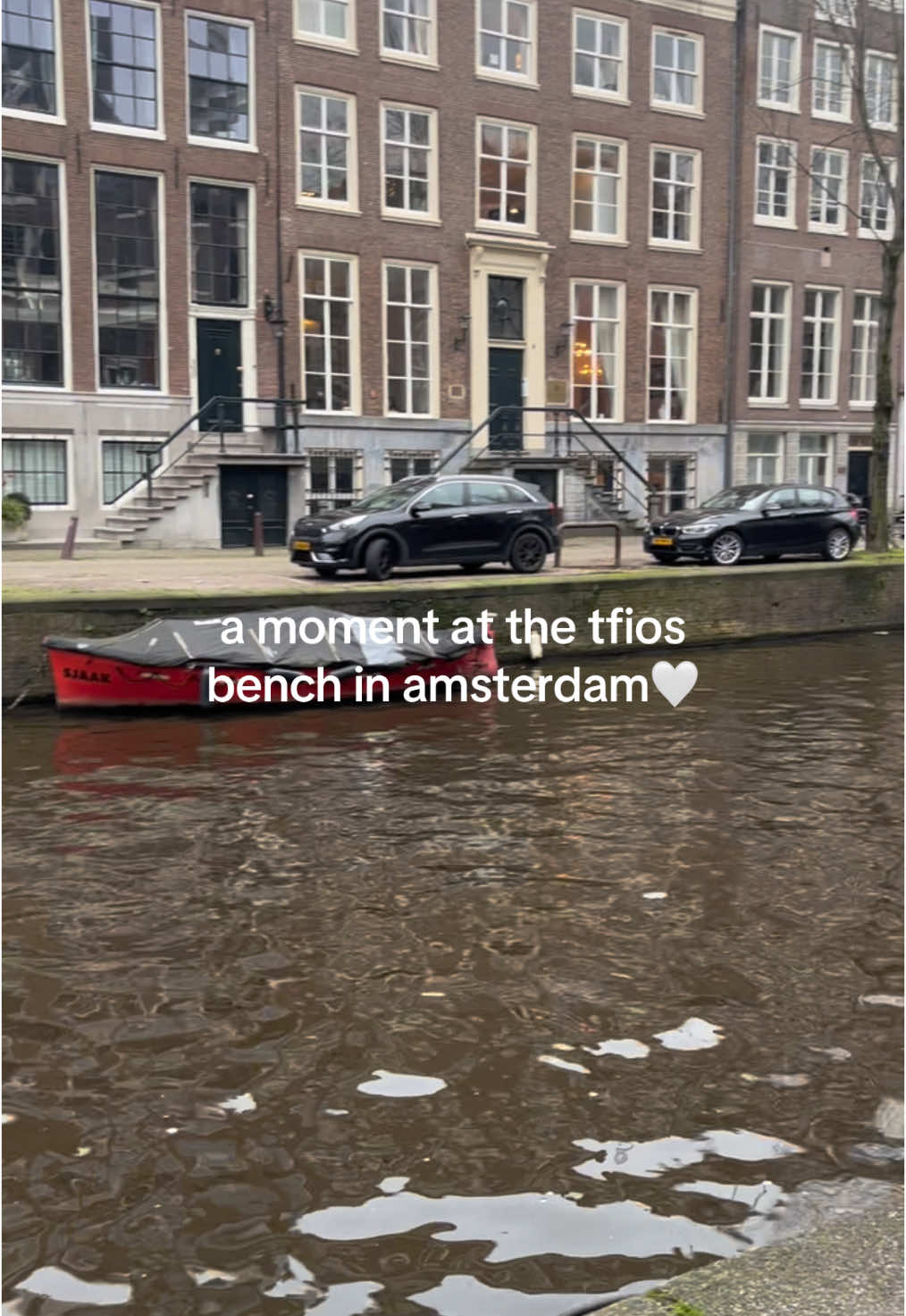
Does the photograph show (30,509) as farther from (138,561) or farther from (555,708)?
(555,708)

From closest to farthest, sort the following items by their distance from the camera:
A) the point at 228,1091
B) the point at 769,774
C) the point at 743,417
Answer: the point at 228,1091 → the point at 769,774 → the point at 743,417

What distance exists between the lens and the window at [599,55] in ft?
95.9

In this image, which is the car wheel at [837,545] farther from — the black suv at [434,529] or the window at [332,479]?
the window at [332,479]

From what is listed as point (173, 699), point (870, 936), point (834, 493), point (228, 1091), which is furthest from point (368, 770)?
point (834, 493)

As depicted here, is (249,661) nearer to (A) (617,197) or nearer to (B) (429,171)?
(B) (429,171)

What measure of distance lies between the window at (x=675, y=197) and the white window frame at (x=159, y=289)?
1151cm

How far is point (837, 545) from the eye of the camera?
2114cm

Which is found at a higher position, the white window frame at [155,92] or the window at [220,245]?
the white window frame at [155,92]

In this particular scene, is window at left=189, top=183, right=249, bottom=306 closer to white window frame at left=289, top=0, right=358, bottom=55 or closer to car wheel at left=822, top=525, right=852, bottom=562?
white window frame at left=289, top=0, right=358, bottom=55

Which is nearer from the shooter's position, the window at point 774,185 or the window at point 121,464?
the window at point 121,464

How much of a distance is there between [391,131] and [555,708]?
17.8m

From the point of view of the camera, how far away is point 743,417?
32438mm

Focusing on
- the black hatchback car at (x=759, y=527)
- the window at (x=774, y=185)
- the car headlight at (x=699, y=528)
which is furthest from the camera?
the window at (x=774, y=185)

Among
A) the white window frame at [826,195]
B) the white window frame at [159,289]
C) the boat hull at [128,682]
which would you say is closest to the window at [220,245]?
the white window frame at [159,289]
